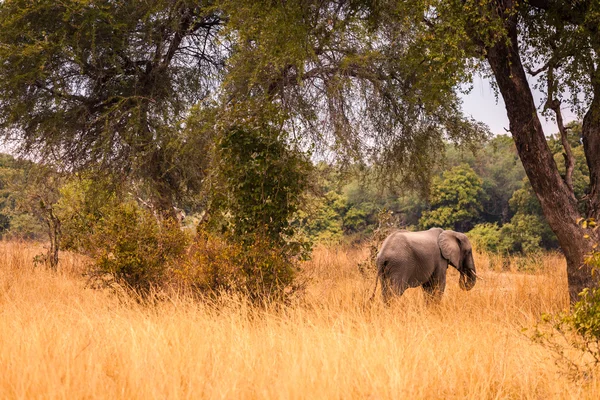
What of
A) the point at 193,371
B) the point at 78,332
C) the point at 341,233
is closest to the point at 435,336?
the point at 193,371

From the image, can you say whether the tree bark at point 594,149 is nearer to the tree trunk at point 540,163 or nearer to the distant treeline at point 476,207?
the tree trunk at point 540,163

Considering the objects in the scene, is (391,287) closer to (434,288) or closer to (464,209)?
(434,288)

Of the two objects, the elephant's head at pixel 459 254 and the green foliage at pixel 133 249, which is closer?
the green foliage at pixel 133 249

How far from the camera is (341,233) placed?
125ft

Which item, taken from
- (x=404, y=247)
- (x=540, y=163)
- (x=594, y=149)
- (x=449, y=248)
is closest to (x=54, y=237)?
(x=404, y=247)

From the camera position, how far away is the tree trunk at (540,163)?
8.86 meters

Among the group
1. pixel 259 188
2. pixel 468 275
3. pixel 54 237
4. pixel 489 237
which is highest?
pixel 259 188

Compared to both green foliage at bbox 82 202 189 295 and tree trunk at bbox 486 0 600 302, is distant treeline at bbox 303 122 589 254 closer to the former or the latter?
green foliage at bbox 82 202 189 295

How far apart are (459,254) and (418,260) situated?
105cm

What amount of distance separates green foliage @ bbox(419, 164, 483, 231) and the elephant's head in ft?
75.7

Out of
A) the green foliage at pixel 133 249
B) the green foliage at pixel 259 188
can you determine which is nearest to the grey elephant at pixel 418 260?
the green foliage at pixel 259 188

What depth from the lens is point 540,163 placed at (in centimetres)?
895

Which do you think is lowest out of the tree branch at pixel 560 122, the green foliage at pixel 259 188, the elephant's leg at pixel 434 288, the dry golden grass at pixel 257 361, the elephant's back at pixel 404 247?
the dry golden grass at pixel 257 361

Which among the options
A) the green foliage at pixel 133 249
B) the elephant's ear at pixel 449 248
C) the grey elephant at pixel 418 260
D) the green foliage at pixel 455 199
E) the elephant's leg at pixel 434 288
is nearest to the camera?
the green foliage at pixel 133 249
